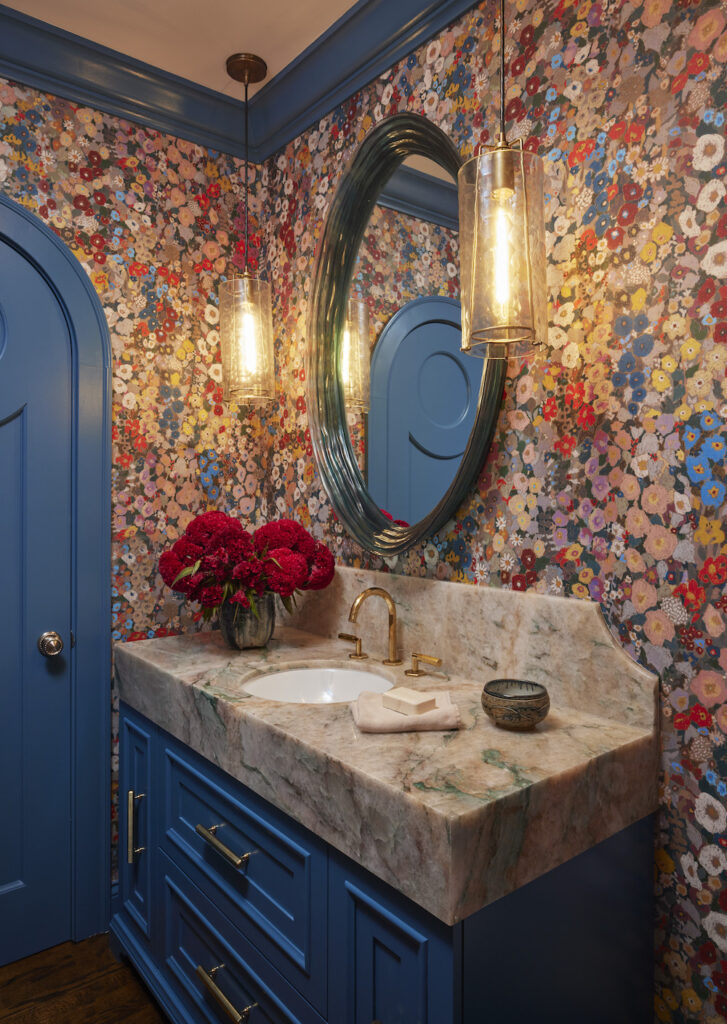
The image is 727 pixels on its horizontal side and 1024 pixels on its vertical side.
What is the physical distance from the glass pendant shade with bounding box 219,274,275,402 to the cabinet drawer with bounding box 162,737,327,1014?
3.36 feet

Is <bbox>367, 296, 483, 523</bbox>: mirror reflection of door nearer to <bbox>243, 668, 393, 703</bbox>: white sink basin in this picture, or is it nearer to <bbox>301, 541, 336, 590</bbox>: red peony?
<bbox>301, 541, 336, 590</bbox>: red peony

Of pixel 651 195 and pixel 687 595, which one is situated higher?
pixel 651 195

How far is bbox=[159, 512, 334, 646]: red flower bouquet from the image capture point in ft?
5.81

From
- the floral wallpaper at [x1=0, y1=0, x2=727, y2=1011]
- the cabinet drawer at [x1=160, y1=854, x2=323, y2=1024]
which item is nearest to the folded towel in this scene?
the floral wallpaper at [x1=0, y1=0, x2=727, y2=1011]

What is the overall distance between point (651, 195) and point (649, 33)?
295 mm

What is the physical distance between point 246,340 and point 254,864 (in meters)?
1.40

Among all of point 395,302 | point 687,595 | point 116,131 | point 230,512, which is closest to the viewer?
point 687,595

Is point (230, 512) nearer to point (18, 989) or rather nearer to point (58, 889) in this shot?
point (58, 889)

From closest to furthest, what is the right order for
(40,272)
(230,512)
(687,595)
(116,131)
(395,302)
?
1. (687,595)
2. (395,302)
3. (40,272)
4. (116,131)
5. (230,512)

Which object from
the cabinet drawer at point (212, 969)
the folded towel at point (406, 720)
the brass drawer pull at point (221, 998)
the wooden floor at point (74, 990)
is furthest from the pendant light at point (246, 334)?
the wooden floor at point (74, 990)

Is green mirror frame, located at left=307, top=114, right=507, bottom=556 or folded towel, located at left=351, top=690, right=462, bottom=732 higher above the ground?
green mirror frame, located at left=307, top=114, right=507, bottom=556

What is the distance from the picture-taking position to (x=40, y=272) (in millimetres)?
1898

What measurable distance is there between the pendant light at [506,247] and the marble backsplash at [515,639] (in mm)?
553

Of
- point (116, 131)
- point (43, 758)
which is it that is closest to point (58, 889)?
point (43, 758)
